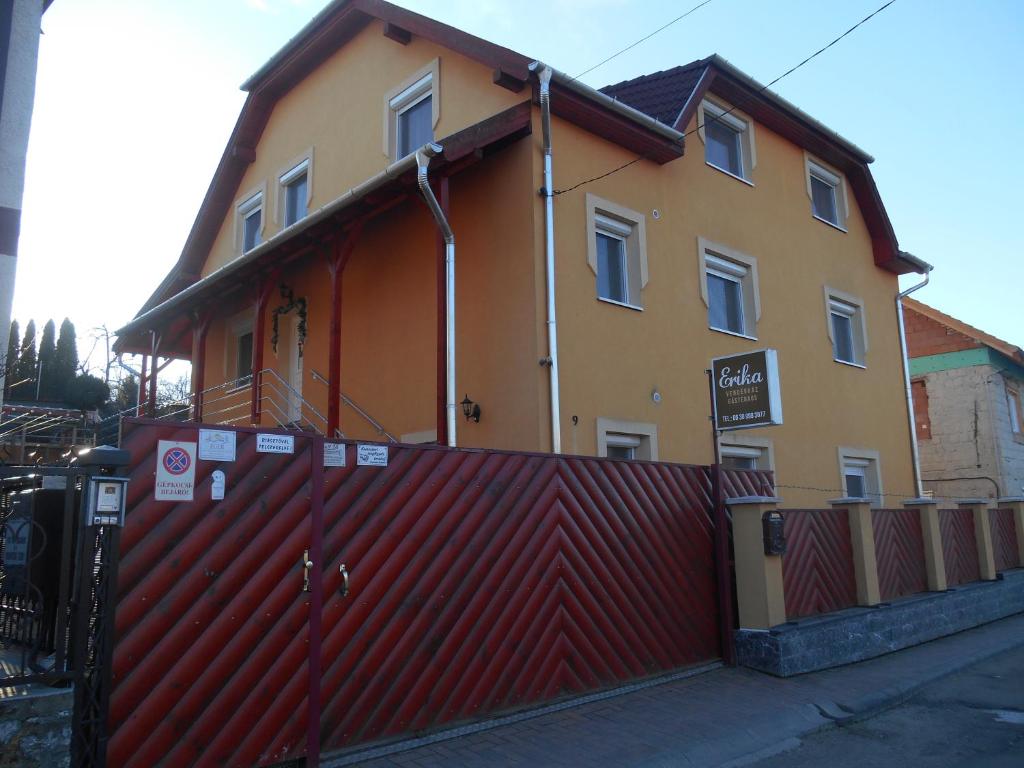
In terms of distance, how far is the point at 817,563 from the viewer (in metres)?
9.09

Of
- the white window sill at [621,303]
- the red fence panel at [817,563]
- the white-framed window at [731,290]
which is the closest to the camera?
the red fence panel at [817,563]

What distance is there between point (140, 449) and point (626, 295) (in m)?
7.63

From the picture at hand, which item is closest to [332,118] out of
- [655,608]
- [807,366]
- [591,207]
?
[591,207]

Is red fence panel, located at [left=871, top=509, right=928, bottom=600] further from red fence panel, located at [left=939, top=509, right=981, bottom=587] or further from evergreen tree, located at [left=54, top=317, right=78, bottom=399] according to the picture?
evergreen tree, located at [left=54, top=317, right=78, bottom=399]

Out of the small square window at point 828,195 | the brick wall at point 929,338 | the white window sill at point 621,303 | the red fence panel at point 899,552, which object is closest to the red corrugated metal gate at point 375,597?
the white window sill at point 621,303

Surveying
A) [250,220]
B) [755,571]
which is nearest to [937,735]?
[755,571]

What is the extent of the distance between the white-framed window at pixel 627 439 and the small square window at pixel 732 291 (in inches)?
111

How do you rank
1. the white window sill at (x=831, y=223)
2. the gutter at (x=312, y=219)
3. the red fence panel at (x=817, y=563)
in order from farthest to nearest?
the white window sill at (x=831, y=223)
the gutter at (x=312, y=219)
the red fence panel at (x=817, y=563)

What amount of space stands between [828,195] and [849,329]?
2682 mm

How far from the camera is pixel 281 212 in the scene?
15.3 metres

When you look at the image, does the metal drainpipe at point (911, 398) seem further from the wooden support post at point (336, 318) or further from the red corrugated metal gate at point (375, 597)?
the wooden support post at point (336, 318)

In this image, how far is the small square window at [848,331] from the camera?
15641 mm

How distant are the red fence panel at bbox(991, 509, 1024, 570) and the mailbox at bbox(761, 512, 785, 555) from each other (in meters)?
6.93

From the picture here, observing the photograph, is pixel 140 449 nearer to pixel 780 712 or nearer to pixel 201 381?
pixel 780 712
